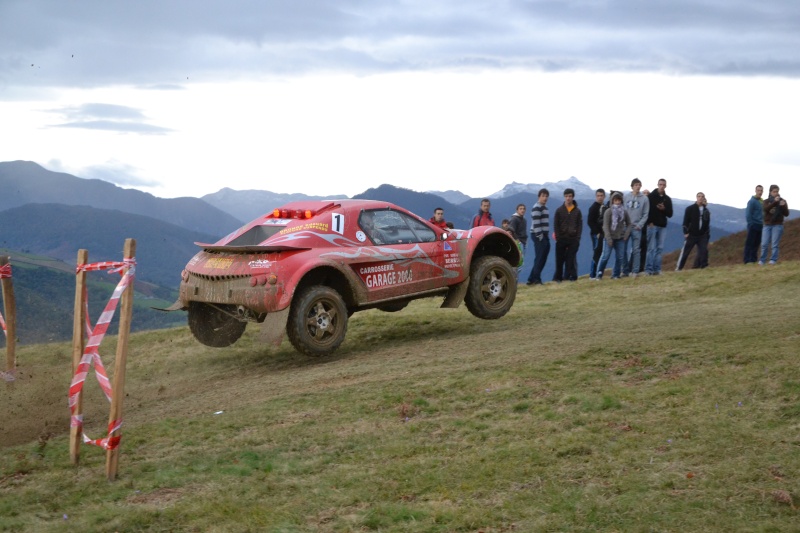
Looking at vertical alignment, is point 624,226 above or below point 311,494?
above

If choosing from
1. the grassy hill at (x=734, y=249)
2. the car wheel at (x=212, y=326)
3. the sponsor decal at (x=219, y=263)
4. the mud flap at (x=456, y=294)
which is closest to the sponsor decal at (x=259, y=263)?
the sponsor decal at (x=219, y=263)

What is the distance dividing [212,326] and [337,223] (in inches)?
95.3

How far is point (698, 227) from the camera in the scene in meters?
20.0

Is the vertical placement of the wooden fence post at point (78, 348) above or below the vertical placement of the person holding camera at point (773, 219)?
below

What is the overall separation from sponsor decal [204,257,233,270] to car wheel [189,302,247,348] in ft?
2.84

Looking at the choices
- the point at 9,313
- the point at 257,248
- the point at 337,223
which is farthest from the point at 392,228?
the point at 9,313

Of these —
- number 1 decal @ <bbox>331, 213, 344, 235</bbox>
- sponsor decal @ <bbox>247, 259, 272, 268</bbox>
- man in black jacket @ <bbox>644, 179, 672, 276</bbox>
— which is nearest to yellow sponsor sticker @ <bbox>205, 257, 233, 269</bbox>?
sponsor decal @ <bbox>247, 259, 272, 268</bbox>

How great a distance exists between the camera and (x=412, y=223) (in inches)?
472

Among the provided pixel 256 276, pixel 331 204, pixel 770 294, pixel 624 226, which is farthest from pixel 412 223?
pixel 624 226

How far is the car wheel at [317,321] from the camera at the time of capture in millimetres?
10422

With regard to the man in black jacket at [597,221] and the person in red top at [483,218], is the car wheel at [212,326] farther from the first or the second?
the man in black jacket at [597,221]

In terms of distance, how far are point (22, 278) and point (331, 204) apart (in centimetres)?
14361

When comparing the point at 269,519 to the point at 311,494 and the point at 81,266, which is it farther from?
the point at 81,266

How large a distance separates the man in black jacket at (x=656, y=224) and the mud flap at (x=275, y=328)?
10.7 metres
